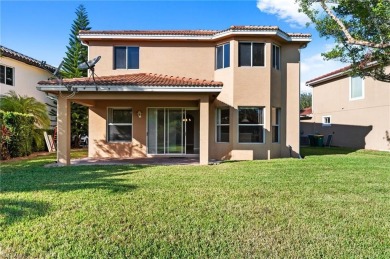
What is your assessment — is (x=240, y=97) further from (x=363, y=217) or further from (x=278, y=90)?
(x=363, y=217)

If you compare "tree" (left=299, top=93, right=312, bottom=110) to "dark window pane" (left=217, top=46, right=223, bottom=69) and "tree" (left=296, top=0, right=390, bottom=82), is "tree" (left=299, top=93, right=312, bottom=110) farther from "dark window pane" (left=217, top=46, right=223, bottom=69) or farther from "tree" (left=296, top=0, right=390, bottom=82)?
"dark window pane" (left=217, top=46, right=223, bottom=69)

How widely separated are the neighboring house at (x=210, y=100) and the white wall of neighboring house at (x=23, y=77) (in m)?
9.04

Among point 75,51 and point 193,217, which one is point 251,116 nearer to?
point 193,217

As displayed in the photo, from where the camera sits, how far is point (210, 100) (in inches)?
576

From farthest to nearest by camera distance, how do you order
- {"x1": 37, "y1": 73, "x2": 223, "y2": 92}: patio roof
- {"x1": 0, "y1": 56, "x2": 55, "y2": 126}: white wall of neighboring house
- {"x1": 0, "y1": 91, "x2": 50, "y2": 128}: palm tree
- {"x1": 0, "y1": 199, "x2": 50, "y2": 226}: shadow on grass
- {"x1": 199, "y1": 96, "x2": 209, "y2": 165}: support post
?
1. {"x1": 0, "y1": 56, "x2": 55, "y2": 126}: white wall of neighboring house
2. {"x1": 0, "y1": 91, "x2": 50, "y2": 128}: palm tree
3. {"x1": 199, "y1": 96, "x2": 209, "y2": 165}: support post
4. {"x1": 37, "y1": 73, "x2": 223, "y2": 92}: patio roof
5. {"x1": 0, "y1": 199, "x2": 50, "y2": 226}: shadow on grass

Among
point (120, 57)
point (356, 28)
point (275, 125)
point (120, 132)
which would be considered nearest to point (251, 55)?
point (275, 125)

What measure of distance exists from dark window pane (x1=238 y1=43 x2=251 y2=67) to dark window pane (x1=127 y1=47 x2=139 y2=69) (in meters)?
6.21

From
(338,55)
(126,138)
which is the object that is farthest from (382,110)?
(126,138)

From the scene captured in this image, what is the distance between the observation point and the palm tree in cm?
1761

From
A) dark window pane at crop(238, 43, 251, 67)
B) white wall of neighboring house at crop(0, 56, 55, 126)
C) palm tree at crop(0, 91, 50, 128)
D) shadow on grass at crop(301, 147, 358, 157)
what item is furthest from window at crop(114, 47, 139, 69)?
shadow on grass at crop(301, 147, 358, 157)

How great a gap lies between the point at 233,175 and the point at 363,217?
4.64m

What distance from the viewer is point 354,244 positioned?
15.3ft

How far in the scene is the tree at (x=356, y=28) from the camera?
1136cm

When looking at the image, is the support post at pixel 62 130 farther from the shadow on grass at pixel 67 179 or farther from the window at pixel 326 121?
the window at pixel 326 121
